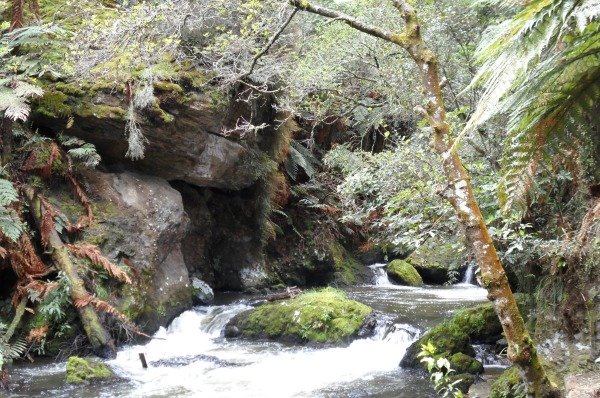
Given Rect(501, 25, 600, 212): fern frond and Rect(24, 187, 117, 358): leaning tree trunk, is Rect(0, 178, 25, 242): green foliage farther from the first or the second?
Rect(501, 25, 600, 212): fern frond

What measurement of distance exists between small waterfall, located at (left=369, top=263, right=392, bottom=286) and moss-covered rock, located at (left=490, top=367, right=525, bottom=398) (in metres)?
9.60

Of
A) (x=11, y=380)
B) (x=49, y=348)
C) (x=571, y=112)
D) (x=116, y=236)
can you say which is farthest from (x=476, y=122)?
(x=116, y=236)

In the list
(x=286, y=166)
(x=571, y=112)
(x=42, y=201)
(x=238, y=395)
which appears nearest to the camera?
(x=571, y=112)

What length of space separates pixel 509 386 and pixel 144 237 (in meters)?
6.59

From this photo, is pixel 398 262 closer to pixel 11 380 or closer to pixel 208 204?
pixel 208 204

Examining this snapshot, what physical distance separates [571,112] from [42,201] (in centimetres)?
826

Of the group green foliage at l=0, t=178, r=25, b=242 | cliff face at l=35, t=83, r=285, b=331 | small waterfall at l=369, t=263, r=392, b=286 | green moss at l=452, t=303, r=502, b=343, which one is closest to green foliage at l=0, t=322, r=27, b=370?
green foliage at l=0, t=178, r=25, b=242

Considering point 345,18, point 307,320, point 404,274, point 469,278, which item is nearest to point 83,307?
point 307,320

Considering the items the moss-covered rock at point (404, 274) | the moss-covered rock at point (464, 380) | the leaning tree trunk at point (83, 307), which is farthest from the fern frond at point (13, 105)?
the moss-covered rock at point (404, 274)

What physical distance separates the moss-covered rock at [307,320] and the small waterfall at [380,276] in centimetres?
568

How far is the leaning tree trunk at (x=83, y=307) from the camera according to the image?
26.9ft

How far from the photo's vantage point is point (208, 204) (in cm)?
1398

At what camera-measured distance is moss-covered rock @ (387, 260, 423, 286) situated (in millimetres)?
14922

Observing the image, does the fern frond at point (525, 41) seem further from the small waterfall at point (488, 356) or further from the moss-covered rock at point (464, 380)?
the small waterfall at point (488, 356)
